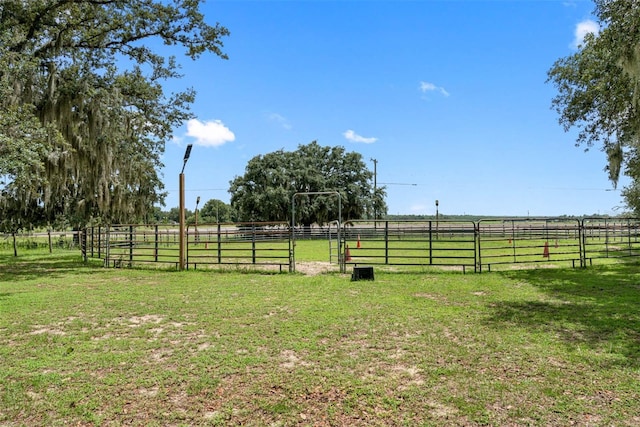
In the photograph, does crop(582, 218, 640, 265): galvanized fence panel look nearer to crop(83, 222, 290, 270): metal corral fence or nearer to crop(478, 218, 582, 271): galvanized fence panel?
crop(478, 218, 582, 271): galvanized fence panel

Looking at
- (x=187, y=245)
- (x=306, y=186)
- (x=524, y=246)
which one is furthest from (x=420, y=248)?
(x=306, y=186)

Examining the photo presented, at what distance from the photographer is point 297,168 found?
3538 cm

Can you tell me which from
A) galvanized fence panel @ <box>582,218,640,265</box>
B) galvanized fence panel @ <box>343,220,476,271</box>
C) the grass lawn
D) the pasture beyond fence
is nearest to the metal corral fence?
the pasture beyond fence

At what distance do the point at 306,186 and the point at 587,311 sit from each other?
98.6 ft

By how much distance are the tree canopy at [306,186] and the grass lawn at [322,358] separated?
25.9 meters

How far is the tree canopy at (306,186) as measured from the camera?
109ft

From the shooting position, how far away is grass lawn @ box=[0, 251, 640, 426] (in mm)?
2766

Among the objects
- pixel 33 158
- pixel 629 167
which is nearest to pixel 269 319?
pixel 33 158

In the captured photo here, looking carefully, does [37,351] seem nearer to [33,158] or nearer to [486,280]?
[33,158]

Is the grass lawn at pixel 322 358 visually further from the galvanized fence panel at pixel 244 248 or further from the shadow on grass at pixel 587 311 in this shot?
the galvanized fence panel at pixel 244 248

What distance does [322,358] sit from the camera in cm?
372

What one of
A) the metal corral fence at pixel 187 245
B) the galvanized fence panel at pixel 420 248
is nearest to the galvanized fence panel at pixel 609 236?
the galvanized fence panel at pixel 420 248

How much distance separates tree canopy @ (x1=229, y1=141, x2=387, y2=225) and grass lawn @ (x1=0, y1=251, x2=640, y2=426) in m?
25.9

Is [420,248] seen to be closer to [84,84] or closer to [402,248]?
[402,248]
